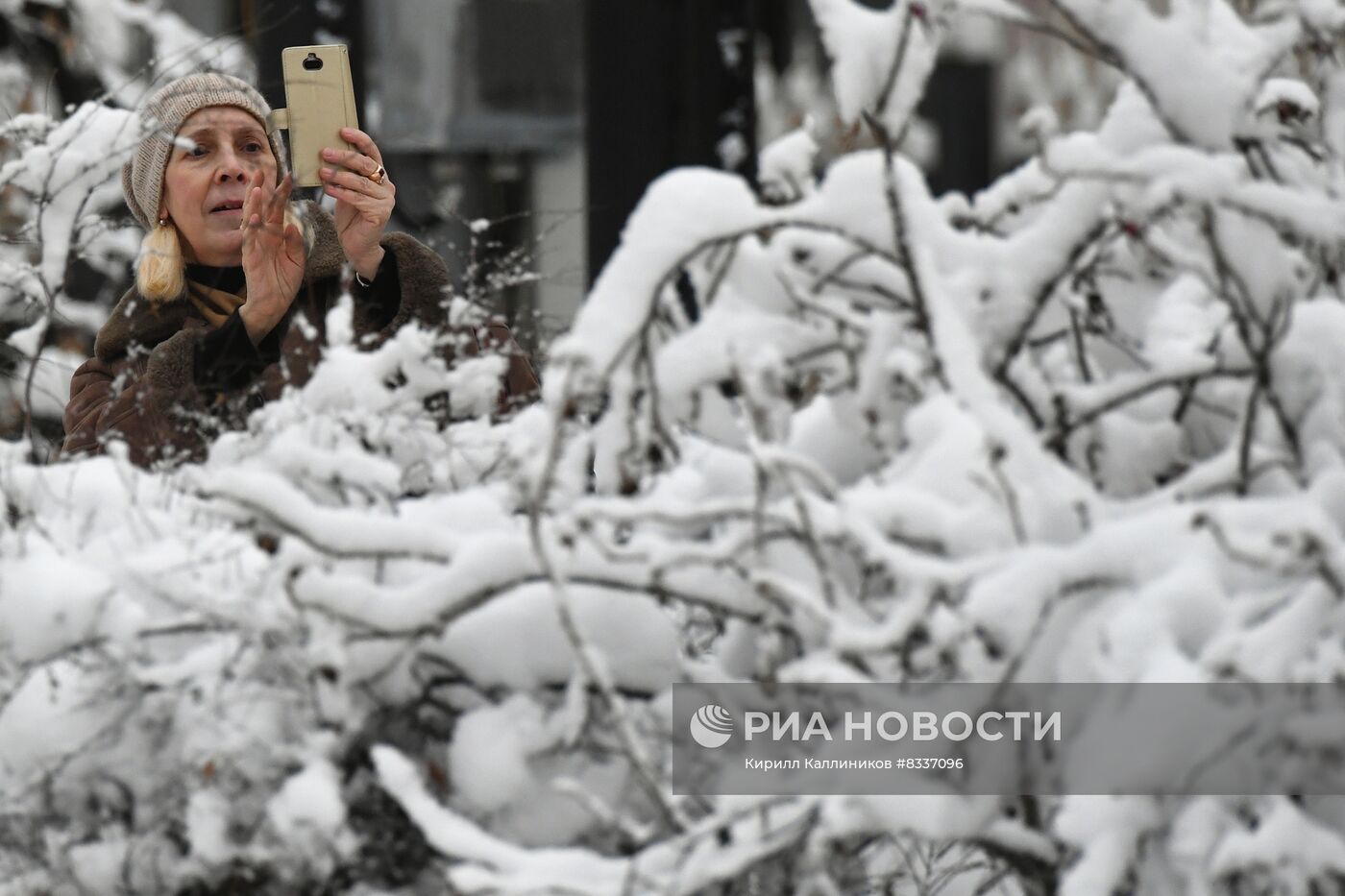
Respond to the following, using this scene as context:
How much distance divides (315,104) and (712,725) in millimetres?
1586

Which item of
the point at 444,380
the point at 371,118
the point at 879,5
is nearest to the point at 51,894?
the point at 444,380

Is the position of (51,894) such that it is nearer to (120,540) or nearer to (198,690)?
(198,690)

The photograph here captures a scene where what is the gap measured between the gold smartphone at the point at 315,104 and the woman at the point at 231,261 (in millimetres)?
24

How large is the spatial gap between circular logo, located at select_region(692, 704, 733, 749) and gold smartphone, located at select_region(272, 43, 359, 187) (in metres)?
1.49

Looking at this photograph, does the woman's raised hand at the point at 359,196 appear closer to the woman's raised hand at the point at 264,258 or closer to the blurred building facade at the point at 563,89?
the woman's raised hand at the point at 264,258

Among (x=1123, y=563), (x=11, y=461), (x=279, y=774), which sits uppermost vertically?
(x=1123, y=563)

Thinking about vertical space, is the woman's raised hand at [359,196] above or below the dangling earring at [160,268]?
above

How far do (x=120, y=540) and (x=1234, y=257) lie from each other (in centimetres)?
108

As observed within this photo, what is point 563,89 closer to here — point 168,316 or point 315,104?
point 168,316

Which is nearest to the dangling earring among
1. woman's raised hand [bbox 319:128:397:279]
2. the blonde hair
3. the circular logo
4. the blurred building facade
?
the blonde hair

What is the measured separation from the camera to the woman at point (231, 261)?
267 centimetres

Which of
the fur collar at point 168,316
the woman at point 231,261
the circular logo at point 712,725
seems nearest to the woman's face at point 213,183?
the woman at point 231,261

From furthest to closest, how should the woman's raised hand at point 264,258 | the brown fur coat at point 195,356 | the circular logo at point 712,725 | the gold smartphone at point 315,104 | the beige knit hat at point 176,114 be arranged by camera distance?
1. the beige knit hat at point 176,114
2. the gold smartphone at point 315,104
3. the woman's raised hand at point 264,258
4. the brown fur coat at point 195,356
5. the circular logo at point 712,725

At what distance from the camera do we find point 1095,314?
5.64 ft
